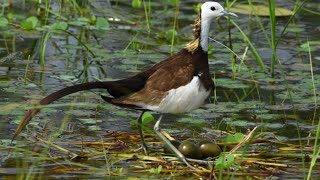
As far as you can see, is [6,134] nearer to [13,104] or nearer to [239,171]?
[13,104]

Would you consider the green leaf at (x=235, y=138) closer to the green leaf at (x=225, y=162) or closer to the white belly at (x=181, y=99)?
the white belly at (x=181, y=99)

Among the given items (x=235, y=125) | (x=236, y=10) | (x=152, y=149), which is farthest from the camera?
(x=236, y=10)

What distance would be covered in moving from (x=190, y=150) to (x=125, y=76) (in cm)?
241

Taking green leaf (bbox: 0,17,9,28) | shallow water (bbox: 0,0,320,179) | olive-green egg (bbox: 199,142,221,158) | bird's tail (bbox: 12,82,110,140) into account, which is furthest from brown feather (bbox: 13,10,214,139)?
green leaf (bbox: 0,17,9,28)

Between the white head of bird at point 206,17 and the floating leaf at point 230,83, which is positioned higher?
the white head of bird at point 206,17

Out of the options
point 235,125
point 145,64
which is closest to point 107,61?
point 145,64

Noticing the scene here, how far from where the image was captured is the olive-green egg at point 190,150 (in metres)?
6.70

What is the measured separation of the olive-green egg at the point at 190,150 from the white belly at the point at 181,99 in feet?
0.82

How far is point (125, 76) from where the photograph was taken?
8.99 m

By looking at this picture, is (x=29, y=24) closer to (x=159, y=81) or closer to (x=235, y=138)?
(x=159, y=81)

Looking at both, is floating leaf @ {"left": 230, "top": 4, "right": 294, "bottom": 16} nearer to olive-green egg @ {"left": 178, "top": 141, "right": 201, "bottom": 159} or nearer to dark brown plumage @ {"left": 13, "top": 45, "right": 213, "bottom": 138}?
dark brown plumage @ {"left": 13, "top": 45, "right": 213, "bottom": 138}

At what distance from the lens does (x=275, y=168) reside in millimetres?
6594

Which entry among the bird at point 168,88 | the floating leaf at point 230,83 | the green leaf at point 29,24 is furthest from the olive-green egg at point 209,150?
the green leaf at point 29,24

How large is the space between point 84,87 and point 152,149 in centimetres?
90
